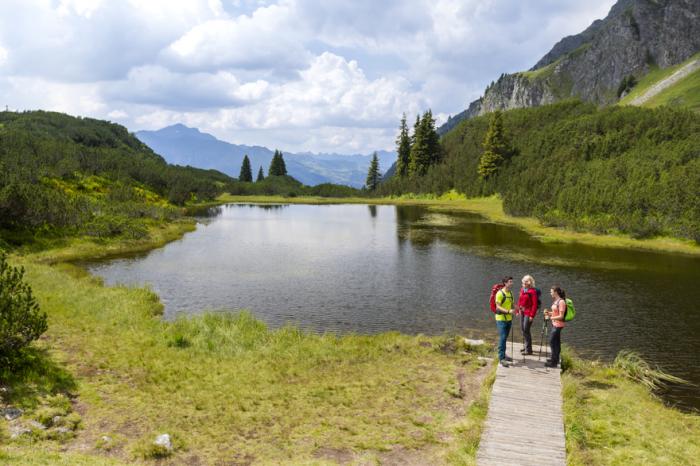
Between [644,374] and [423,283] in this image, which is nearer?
[644,374]

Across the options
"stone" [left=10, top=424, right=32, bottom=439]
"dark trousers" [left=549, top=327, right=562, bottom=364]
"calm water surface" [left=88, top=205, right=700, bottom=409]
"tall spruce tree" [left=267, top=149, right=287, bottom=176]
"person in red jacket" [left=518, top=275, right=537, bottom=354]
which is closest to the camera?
"stone" [left=10, top=424, right=32, bottom=439]

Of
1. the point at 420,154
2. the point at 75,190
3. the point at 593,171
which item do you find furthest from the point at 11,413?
the point at 420,154

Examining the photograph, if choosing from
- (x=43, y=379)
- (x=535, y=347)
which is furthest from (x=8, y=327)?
(x=535, y=347)

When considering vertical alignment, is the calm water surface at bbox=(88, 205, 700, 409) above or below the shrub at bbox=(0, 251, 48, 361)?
below

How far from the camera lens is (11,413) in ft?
43.1

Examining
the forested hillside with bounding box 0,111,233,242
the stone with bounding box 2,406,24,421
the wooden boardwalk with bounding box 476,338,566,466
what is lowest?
the wooden boardwalk with bounding box 476,338,566,466

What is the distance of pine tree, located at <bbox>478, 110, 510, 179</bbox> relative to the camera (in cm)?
12862

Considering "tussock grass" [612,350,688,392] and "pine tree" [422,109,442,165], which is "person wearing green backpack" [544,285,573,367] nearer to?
"tussock grass" [612,350,688,392]

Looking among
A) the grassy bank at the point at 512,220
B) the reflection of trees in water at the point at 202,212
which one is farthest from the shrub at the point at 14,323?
the reflection of trees in water at the point at 202,212

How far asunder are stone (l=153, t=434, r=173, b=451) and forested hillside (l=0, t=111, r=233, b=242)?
38540 millimetres

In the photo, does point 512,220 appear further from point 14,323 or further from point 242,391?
point 14,323

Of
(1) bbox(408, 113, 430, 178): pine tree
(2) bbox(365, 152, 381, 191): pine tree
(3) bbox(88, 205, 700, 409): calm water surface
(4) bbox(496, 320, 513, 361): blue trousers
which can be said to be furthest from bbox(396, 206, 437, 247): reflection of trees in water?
(2) bbox(365, 152, 381, 191): pine tree

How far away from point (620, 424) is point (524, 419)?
2967 mm

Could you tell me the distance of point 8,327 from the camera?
15.4m
